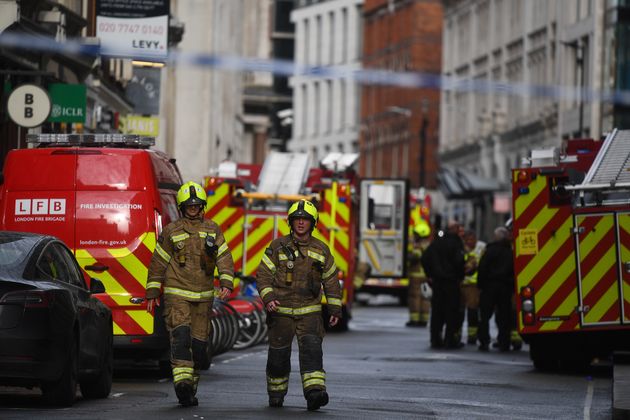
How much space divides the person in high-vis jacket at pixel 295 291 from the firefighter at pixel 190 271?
384 millimetres

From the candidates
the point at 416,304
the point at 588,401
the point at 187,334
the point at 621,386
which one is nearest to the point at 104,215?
the point at 187,334

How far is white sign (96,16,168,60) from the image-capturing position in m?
32.3

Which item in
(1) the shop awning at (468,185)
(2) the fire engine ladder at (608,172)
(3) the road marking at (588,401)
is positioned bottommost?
(3) the road marking at (588,401)

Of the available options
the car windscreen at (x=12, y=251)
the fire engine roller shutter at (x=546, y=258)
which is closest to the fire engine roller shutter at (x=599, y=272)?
the fire engine roller shutter at (x=546, y=258)

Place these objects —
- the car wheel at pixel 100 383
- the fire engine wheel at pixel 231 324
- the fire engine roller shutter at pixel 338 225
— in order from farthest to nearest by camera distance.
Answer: the fire engine roller shutter at pixel 338 225 < the fire engine wheel at pixel 231 324 < the car wheel at pixel 100 383

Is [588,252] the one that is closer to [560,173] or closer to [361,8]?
[560,173]

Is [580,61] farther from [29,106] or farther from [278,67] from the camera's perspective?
[278,67]

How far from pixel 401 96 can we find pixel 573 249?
3371 inches

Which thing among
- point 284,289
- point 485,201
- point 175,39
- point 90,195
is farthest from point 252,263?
point 485,201

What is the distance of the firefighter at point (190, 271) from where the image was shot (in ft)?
52.1

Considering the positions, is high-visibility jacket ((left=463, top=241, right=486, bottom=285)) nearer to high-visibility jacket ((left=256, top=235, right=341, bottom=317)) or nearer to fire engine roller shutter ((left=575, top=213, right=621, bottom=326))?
fire engine roller shutter ((left=575, top=213, right=621, bottom=326))

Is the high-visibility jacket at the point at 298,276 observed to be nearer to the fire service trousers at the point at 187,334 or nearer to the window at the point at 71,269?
the fire service trousers at the point at 187,334

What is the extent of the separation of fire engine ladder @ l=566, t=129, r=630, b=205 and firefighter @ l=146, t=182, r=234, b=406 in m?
5.79

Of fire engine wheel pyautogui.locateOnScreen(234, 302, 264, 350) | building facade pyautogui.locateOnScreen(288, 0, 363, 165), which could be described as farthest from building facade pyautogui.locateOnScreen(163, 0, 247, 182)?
building facade pyautogui.locateOnScreen(288, 0, 363, 165)
